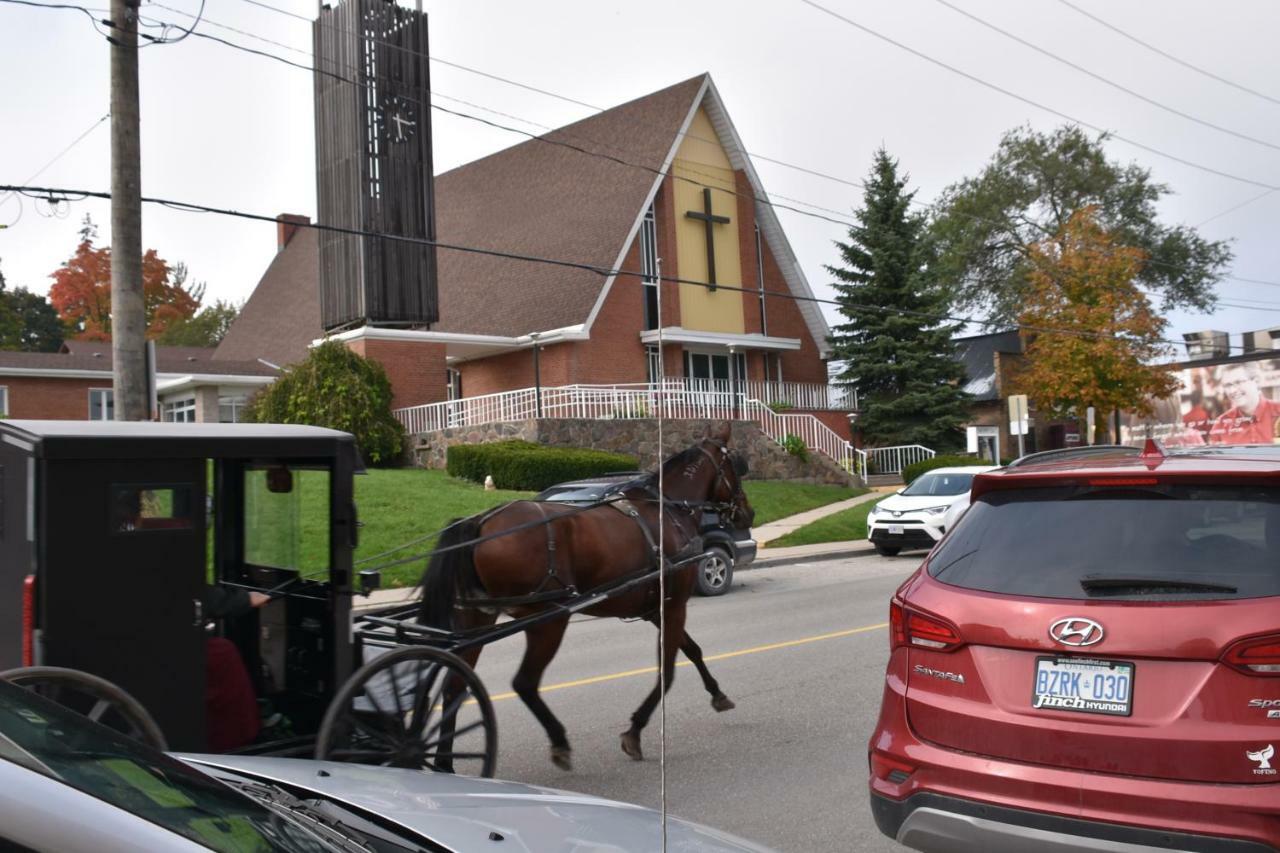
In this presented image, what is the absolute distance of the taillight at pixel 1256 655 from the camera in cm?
375

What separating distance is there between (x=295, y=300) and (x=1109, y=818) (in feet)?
149

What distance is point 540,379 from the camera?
35344 millimetres

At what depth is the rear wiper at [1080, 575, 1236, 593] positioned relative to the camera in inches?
157

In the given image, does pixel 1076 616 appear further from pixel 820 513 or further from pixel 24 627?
pixel 820 513

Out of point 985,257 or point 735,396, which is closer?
point 735,396

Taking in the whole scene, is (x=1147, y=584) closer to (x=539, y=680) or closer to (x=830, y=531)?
(x=539, y=680)

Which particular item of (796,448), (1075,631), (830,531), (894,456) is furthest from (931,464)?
(1075,631)

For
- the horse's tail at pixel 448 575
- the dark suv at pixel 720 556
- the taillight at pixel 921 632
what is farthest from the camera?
the dark suv at pixel 720 556

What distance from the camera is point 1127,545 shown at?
4.25 meters

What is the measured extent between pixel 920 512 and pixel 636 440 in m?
11.5

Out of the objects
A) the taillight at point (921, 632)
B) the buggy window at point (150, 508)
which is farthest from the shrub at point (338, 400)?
the taillight at point (921, 632)

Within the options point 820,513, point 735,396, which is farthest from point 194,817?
point 735,396

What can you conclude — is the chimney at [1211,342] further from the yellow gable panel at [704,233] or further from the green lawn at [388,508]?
the green lawn at [388,508]

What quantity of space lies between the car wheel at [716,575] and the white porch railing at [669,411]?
1166 cm
